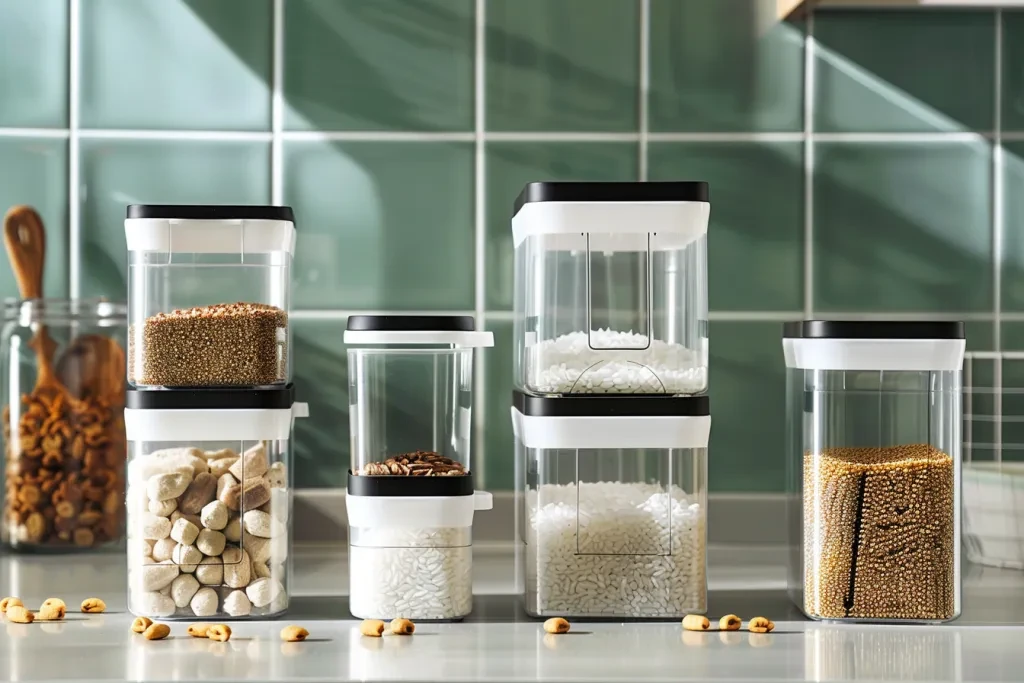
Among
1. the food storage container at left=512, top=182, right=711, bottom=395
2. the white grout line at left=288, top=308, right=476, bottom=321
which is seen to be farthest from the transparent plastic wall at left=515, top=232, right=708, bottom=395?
the white grout line at left=288, top=308, right=476, bottom=321

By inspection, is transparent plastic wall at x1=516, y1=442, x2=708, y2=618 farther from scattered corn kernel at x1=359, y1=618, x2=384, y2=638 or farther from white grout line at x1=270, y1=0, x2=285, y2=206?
white grout line at x1=270, y1=0, x2=285, y2=206

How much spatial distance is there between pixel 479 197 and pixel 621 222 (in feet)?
1.21

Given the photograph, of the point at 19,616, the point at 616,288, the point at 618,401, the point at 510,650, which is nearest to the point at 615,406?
the point at 618,401

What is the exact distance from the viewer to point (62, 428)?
116cm

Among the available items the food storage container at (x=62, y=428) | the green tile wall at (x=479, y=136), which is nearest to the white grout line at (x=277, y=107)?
the green tile wall at (x=479, y=136)

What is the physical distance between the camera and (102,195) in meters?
1.26

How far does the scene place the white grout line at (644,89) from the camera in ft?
4.14

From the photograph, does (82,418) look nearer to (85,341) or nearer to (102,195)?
(85,341)

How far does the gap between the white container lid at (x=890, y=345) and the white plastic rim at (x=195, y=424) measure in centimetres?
49

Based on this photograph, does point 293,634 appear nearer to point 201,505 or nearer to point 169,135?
point 201,505

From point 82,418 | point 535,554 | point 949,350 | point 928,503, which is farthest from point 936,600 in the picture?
point 82,418

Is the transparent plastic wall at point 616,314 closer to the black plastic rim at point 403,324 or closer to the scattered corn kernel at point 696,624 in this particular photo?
the black plastic rim at point 403,324

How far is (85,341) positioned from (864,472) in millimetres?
830

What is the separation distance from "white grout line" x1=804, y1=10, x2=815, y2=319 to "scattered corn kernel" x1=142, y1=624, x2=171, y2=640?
2.58ft
